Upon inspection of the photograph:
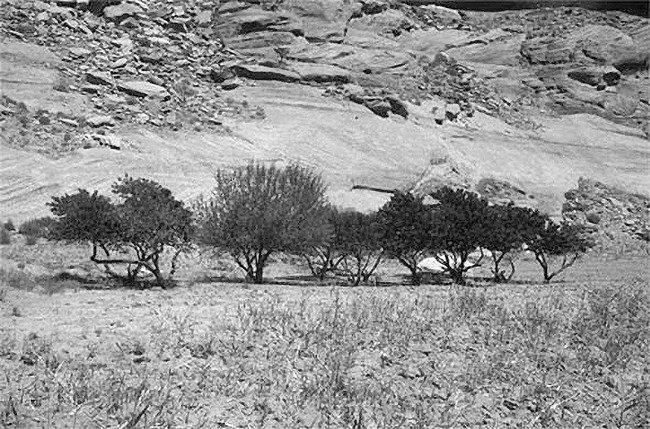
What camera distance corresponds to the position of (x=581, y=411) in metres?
8.08

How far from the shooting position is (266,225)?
24344 mm

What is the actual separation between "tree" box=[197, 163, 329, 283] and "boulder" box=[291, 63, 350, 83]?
25.8 metres

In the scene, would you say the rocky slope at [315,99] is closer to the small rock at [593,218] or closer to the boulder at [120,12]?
the boulder at [120,12]

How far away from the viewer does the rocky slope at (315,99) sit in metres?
36.4

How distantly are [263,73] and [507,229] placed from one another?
1042 inches

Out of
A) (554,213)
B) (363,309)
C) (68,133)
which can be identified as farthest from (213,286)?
(554,213)

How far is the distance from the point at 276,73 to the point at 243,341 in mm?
42686

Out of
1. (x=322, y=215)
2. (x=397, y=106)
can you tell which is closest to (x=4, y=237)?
(x=322, y=215)

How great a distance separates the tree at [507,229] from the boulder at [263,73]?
23561 mm

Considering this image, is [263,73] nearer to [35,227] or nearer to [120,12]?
[120,12]

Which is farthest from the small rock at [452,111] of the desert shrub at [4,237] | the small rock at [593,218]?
the desert shrub at [4,237]

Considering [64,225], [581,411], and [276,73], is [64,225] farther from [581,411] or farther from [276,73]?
[276,73]

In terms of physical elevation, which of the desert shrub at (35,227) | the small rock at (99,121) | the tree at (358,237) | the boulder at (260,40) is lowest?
the desert shrub at (35,227)

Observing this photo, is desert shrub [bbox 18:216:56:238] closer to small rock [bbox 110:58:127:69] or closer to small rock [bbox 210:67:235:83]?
small rock [bbox 110:58:127:69]
